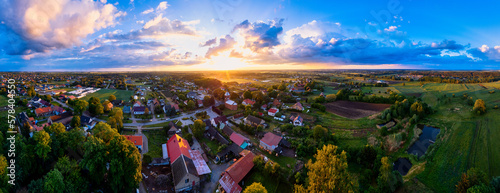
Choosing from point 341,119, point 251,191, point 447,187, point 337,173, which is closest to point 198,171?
point 251,191

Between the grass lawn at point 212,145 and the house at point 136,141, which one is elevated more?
the house at point 136,141

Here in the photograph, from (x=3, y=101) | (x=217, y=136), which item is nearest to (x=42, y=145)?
(x=217, y=136)

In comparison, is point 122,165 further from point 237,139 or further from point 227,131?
point 227,131

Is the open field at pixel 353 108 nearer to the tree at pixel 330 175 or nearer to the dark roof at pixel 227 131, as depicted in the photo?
the dark roof at pixel 227 131

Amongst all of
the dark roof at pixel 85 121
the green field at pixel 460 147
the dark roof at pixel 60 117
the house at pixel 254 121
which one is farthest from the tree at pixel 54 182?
the green field at pixel 460 147

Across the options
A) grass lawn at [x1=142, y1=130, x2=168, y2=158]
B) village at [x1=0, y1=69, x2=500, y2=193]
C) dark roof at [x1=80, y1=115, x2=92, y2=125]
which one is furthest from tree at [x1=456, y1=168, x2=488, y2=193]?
dark roof at [x1=80, y1=115, x2=92, y2=125]

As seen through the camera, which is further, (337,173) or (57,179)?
(57,179)

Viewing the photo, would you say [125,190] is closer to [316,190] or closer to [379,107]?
[316,190]
